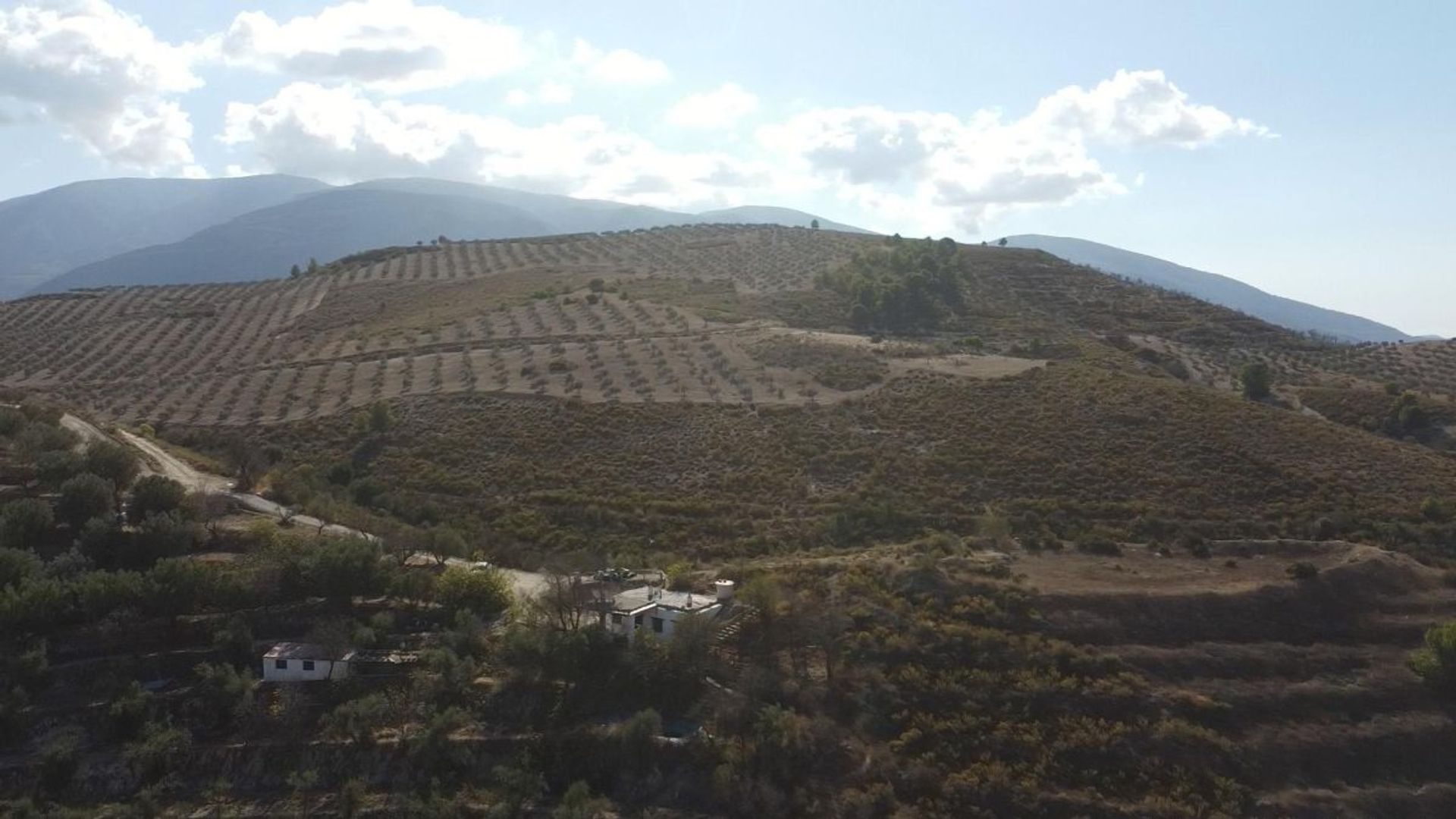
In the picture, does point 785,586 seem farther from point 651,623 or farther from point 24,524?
point 24,524

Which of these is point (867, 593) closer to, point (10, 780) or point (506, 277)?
point (10, 780)

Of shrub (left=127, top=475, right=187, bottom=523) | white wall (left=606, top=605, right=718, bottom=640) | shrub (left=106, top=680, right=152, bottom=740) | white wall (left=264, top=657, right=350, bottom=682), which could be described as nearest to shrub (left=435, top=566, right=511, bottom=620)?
white wall (left=264, top=657, right=350, bottom=682)

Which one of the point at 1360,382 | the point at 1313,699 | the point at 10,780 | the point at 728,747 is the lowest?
the point at 10,780

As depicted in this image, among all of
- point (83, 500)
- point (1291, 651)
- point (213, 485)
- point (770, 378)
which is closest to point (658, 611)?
point (1291, 651)

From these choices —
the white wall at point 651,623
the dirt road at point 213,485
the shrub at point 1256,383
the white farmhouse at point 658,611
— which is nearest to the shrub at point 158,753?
the dirt road at point 213,485

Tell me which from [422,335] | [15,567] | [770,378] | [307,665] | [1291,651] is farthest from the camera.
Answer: [422,335]

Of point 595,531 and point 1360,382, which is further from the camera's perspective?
point 1360,382

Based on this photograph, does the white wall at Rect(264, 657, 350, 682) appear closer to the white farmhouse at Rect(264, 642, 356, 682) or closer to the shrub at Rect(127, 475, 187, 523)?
the white farmhouse at Rect(264, 642, 356, 682)

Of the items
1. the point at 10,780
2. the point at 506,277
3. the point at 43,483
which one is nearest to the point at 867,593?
the point at 10,780
